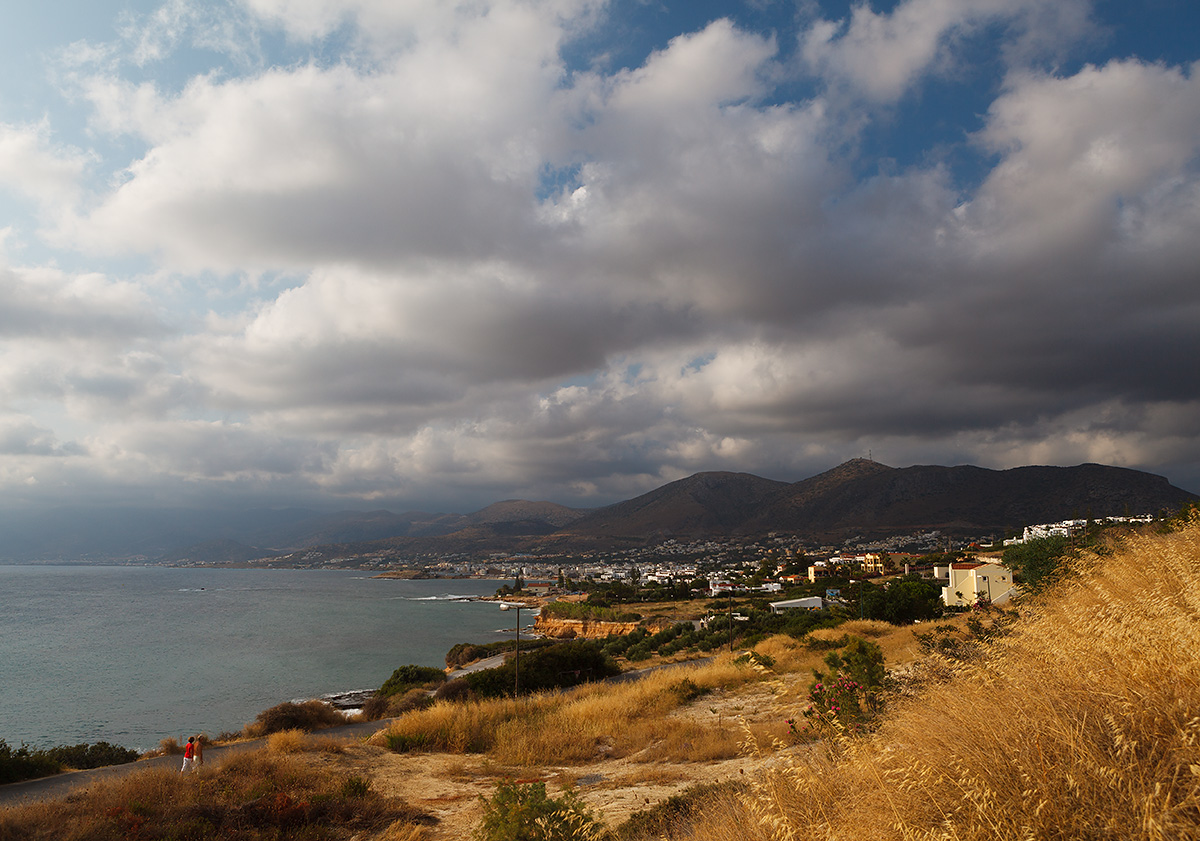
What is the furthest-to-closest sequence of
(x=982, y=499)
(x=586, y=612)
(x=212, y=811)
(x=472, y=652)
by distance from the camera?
(x=982, y=499)
(x=586, y=612)
(x=472, y=652)
(x=212, y=811)

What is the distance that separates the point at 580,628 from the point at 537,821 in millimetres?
70003

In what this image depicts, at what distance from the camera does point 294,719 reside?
74.8 feet

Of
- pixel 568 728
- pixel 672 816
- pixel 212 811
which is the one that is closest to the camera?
pixel 672 816

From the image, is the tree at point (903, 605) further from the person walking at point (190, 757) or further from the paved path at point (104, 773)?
the person walking at point (190, 757)

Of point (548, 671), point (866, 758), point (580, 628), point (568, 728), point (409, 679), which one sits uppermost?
point (866, 758)

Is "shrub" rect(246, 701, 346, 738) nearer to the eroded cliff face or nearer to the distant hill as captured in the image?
the eroded cliff face

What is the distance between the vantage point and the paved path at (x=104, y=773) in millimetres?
14125

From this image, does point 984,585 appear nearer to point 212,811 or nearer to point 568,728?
point 568,728

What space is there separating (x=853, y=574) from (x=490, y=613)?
2375 inches

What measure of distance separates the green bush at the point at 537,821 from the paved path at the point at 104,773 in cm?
1045

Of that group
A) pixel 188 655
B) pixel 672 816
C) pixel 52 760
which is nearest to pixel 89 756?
pixel 52 760

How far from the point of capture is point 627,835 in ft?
22.6

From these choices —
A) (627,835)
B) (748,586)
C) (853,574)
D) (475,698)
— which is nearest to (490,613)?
(748,586)

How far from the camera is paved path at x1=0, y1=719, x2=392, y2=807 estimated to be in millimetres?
14125
